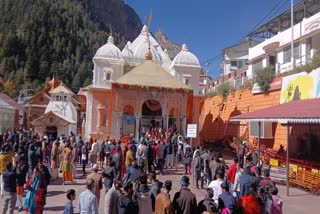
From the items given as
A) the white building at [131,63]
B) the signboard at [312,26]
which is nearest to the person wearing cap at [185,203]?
the signboard at [312,26]

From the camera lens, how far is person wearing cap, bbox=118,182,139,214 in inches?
235

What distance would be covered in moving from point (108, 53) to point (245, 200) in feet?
84.1

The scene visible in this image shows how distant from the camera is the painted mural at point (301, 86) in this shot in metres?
17.5

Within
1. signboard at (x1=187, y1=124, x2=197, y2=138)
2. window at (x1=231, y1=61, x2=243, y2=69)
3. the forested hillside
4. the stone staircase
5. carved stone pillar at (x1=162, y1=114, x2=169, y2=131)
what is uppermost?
the forested hillside

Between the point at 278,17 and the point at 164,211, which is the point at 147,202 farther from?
the point at 278,17

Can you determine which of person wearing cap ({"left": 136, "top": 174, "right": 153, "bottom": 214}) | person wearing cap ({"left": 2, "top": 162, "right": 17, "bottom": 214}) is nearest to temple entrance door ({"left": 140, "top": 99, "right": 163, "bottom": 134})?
person wearing cap ({"left": 2, "top": 162, "right": 17, "bottom": 214})

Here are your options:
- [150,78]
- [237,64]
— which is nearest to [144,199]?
[150,78]

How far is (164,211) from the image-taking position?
19.7 feet

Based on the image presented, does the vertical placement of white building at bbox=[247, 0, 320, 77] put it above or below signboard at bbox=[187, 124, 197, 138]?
above

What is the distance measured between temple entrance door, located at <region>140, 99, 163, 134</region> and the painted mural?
424 inches

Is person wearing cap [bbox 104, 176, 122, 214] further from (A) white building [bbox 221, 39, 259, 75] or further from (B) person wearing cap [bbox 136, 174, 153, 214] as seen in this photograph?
(A) white building [bbox 221, 39, 259, 75]

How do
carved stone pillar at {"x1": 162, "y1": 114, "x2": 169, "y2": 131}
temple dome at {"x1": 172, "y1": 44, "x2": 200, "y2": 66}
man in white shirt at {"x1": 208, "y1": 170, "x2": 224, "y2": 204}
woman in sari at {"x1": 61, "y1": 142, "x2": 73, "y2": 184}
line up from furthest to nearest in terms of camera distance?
1. temple dome at {"x1": 172, "y1": 44, "x2": 200, "y2": 66}
2. carved stone pillar at {"x1": 162, "y1": 114, "x2": 169, "y2": 131}
3. woman in sari at {"x1": 61, "y1": 142, "x2": 73, "y2": 184}
4. man in white shirt at {"x1": 208, "y1": 170, "x2": 224, "y2": 204}

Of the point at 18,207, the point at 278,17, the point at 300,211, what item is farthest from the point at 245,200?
the point at 278,17

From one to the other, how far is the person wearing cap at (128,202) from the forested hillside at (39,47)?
74585 millimetres
